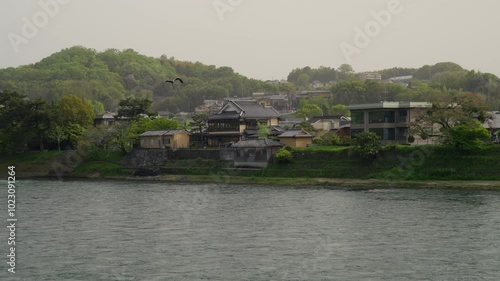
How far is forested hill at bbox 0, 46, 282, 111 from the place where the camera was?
12533cm

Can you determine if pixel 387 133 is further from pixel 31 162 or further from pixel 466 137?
pixel 31 162

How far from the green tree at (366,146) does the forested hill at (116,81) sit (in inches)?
2783

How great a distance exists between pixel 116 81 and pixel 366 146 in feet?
403

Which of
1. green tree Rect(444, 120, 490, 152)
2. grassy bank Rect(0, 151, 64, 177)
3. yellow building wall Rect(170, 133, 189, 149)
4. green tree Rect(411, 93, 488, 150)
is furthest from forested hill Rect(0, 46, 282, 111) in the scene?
green tree Rect(444, 120, 490, 152)

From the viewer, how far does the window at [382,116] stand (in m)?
53.2

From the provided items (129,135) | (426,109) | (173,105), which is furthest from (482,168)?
(173,105)

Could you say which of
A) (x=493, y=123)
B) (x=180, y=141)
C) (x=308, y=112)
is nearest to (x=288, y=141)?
(x=180, y=141)

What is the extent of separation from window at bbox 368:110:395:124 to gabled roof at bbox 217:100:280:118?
13.6m

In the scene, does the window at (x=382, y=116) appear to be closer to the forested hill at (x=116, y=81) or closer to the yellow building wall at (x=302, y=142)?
the yellow building wall at (x=302, y=142)

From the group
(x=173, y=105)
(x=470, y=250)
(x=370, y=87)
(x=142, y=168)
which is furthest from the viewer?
(x=173, y=105)

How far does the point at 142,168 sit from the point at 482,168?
95.9ft

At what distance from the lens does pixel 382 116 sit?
53438 mm

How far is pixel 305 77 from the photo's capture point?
195 meters

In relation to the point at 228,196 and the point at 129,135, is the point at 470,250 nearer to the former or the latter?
the point at 228,196
